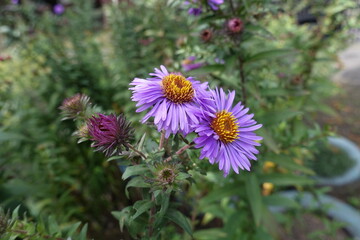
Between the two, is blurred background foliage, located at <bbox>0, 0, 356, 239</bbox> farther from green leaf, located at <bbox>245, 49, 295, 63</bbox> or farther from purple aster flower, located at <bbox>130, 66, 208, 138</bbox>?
purple aster flower, located at <bbox>130, 66, 208, 138</bbox>

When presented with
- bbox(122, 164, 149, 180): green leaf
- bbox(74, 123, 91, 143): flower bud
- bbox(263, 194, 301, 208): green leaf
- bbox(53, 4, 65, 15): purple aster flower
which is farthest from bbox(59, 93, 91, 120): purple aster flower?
→ bbox(53, 4, 65, 15): purple aster flower

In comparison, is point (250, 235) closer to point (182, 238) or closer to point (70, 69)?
point (182, 238)

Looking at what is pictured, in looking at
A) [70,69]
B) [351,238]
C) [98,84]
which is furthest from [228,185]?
[70,69]

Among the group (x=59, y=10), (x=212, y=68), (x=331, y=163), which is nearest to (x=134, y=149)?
(x=212, y=68)

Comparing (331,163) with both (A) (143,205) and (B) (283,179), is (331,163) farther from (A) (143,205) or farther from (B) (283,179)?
(A) (143,205)

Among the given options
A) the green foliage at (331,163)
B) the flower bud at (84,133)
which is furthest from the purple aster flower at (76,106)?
the green foliage at (331,163)

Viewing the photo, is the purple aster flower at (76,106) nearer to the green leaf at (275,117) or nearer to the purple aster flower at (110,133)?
the purple aster flower at (110,133)
